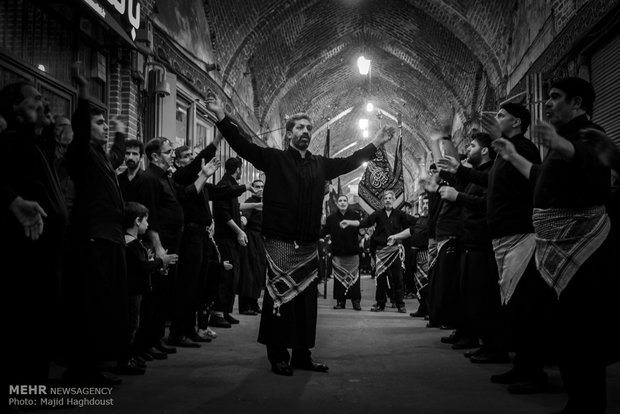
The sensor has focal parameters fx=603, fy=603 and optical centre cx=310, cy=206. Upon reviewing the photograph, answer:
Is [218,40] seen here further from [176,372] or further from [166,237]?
[176,372]

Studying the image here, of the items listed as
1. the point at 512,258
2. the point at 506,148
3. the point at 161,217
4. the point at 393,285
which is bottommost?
the point at 393,285

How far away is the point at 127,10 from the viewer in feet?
27.4

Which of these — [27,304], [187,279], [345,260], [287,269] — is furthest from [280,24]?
[27,304]

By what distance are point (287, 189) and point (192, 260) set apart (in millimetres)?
1368

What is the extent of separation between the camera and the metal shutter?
8164 mm

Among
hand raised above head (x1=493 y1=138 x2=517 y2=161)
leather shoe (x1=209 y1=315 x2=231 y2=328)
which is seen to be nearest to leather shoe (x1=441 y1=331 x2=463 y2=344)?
leather shoe (x1=209 y1=315 x2=231 y2=328)

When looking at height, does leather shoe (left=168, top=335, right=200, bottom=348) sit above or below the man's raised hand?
below

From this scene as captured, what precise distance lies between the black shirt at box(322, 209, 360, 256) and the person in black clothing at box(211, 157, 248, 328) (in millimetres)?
2950

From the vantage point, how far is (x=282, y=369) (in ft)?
14.5

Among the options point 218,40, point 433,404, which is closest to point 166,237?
point 433,404

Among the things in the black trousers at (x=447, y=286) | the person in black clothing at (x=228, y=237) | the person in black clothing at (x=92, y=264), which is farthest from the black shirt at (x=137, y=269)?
the black trousers at (x=447, y=286)

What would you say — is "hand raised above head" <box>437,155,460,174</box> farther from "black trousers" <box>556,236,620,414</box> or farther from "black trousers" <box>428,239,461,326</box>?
"black trousers" <box>556,236,620,414</box>

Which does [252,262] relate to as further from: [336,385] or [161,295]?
[336,385]

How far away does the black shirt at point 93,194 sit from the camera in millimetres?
3723
